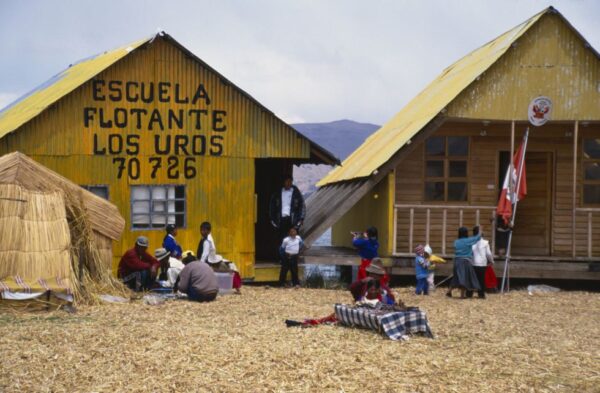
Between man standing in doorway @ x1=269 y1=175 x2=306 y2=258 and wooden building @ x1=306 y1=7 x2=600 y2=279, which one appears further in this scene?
man standing in doorway @ x1=269 y1=175 x2=306 y2=258

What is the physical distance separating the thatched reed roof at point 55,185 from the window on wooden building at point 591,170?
35.4 feet

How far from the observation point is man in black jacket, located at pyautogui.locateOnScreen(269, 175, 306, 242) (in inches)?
771

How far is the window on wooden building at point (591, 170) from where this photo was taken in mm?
20547

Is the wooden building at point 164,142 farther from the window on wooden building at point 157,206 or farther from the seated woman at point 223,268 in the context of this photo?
the seated woman at point 223,268

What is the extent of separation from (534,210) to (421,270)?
4820mm

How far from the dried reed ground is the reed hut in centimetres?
65

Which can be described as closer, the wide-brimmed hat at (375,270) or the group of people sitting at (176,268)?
the wide-brimmed hat at (375,270)

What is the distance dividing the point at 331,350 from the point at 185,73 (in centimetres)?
988

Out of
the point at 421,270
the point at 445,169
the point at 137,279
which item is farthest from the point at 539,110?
the point at 137,279

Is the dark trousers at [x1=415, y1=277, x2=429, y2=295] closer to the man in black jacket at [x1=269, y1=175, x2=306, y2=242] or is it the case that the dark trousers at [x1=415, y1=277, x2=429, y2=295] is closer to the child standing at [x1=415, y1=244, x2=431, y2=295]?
the child standing at [x1=415, y1=244, x2=431, y2=295]

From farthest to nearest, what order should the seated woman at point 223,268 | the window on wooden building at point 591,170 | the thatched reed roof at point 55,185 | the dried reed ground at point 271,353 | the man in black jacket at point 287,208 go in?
the window on wooden building at point 591,170
the man in black jacket at point 287,208
the seated woman at point 223,268
the thatched reed roof at point 55,185
the dried reed ground at point 271,353

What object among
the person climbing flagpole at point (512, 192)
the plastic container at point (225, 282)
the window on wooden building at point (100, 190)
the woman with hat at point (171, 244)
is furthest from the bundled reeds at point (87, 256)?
the person climbing flagpole at point (512, 192)

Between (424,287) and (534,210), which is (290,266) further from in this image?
(534,210)

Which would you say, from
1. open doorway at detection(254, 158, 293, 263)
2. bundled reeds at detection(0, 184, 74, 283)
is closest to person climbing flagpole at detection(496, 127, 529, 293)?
open doorway at detection(254, 158, 293, 263)
